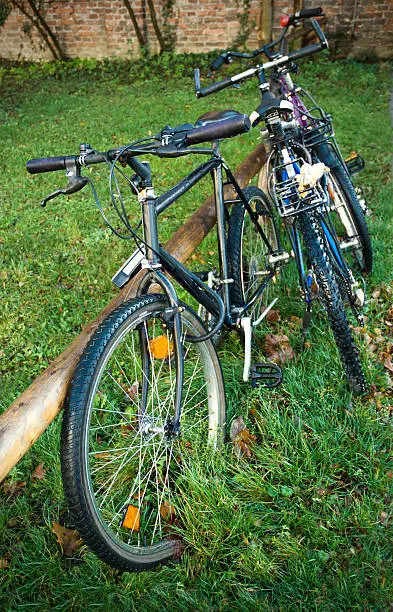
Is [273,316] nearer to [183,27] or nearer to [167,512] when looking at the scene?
[167,512]

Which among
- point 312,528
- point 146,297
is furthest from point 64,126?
point 312,528

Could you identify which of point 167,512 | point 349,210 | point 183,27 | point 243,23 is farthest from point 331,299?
point 183,27

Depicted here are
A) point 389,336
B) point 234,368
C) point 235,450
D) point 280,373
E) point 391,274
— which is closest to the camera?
point 235,450

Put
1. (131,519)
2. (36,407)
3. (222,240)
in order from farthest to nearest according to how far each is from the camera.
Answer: (222,240), (131,519), (36,407)

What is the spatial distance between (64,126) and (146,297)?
6.44 m

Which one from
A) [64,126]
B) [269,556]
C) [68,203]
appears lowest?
[269,556]

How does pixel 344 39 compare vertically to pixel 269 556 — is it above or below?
above

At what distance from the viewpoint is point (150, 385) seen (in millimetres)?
2191

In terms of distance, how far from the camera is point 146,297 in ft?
6.08

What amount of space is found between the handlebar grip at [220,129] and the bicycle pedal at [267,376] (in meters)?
1.16

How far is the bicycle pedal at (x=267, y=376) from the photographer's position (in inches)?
97.4

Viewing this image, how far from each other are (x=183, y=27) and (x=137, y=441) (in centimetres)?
960

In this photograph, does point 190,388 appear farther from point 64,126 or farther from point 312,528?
point 64,126

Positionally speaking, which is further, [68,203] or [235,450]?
[68,203]
